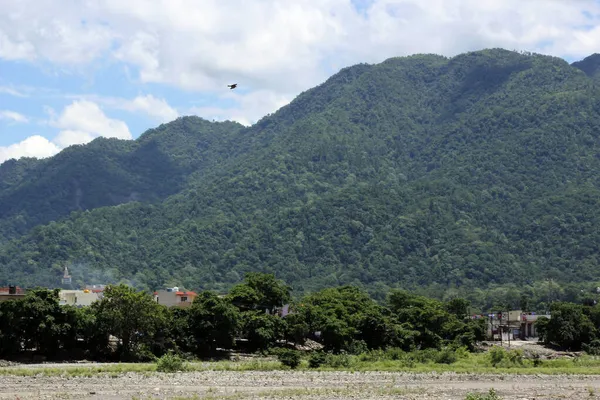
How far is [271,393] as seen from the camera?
1860 inches

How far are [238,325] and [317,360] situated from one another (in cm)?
950

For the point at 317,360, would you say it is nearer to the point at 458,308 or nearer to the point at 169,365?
the point at 169,365

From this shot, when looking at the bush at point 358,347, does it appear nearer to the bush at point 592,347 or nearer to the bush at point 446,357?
the bush at point 446,357

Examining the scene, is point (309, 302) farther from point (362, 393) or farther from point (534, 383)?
point (362, 393)

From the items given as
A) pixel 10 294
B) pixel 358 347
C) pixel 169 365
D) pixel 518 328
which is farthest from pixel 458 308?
pixel 169 365

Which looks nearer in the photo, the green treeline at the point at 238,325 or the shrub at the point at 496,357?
the green treeline at the point at 238,325

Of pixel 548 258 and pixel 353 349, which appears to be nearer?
pixel 353 349

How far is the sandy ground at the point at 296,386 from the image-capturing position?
46.3 m

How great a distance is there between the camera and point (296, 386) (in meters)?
51.0

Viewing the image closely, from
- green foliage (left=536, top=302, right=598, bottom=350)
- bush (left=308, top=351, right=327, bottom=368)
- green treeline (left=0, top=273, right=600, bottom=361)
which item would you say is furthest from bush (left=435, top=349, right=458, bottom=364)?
green foliage (left=536, top=302, right=598, bottom=350)

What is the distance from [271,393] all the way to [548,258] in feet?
503

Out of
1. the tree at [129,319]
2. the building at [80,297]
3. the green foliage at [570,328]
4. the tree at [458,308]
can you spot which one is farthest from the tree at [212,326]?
the building at [80,297]

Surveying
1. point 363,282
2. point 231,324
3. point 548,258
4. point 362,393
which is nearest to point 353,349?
point 231,324

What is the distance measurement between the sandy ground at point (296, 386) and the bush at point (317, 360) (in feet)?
13.3
